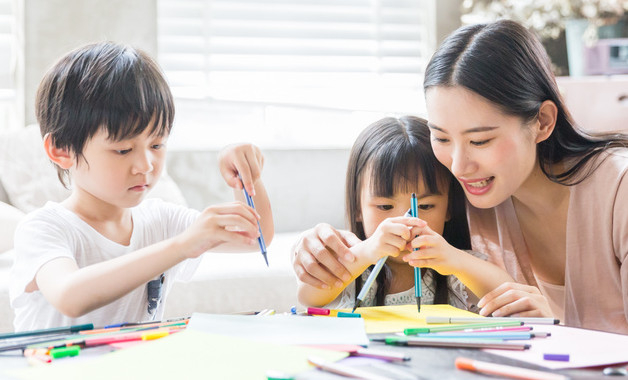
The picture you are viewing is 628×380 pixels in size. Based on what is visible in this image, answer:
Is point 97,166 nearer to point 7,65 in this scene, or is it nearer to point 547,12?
point 7,65

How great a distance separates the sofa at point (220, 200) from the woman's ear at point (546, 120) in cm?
99

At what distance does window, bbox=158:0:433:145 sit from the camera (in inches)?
109

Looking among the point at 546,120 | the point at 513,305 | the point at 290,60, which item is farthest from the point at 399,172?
the point at 290,60

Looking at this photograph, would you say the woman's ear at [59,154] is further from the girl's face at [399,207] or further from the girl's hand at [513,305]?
the girl's hand at [513,305]

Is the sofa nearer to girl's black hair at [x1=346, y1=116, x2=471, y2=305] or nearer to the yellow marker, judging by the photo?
girl's black hair at [x1=346, y1=116, x2=471, y2=305]

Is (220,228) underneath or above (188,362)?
above

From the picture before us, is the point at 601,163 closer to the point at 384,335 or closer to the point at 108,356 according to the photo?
the point at 384,335

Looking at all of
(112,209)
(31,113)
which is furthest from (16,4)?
(112,209)

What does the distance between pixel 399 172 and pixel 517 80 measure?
26 centimetres

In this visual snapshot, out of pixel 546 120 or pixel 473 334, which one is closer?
pixel 473 334

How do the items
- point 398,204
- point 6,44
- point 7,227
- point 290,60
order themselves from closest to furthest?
point 398,204 < point 7,227 < point 6,44 < point 290,60

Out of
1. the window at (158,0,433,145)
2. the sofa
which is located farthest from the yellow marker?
the window at (158,0,433,145)

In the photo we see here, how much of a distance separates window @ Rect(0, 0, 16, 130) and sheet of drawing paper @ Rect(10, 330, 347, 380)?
2047 mm

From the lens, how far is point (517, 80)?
1.20m
